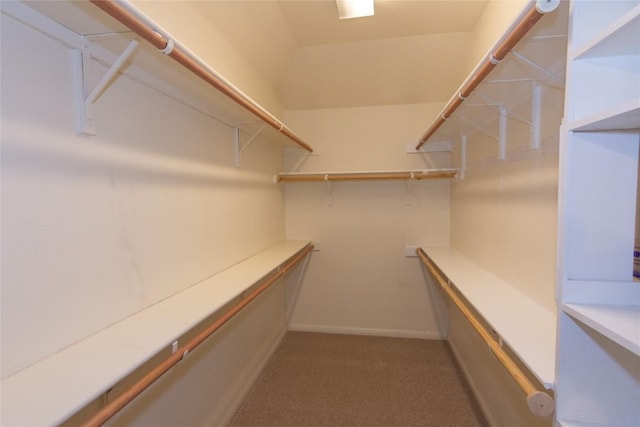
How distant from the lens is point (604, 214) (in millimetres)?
731

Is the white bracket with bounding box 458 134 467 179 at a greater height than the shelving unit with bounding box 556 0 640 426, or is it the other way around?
the white bracket with bounding box 458 134 467 179

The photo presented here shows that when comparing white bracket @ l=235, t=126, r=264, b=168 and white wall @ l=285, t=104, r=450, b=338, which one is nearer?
white bracket @ l=235, t=126, r=264, b=168

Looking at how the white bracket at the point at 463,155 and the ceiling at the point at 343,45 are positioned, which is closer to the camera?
the ceiling at the point at 343,45

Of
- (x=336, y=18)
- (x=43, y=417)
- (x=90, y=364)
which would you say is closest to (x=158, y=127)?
(x=90, y=364)

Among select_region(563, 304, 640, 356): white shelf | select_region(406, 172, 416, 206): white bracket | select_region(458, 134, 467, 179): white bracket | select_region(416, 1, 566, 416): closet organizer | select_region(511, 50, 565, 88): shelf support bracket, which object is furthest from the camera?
select_region(406, 172, 416, 206): white bracket

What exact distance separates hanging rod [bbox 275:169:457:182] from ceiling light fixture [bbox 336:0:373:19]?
1.18 m

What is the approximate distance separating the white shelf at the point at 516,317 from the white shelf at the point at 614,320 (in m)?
0.23

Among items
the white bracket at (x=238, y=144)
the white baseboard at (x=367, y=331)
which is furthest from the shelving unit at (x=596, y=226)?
the white baseboard at (x=367, y=331)

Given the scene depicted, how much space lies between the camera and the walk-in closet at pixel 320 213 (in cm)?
74

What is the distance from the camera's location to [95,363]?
0.81 metres

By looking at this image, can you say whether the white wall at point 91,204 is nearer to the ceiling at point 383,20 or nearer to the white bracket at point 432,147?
the ceiling at point 383,20

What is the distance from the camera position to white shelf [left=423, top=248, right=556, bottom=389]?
883 millimetres

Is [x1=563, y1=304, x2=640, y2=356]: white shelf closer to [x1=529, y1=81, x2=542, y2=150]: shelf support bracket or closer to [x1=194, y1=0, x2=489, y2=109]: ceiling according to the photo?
[x1=529, y1=81, x2=542, y2=150]: shelf support bracket

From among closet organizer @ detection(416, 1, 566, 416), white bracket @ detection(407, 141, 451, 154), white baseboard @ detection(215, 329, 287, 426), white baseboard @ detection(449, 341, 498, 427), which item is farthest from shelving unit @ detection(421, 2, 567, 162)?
white baseboard @ detection(215, 329, 287, 426)
